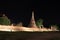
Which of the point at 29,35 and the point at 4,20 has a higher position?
the point at 4,20

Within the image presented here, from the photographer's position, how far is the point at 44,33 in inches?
15.6

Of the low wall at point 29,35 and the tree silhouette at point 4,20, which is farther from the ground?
the tree silhouette at point 4,20

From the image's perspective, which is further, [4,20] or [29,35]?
[4,20]

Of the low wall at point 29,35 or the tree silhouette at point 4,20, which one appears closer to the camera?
the low wall at point 29,35

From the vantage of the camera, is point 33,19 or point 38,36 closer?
point 38,36

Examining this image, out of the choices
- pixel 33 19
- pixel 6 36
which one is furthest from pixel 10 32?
pixel 33 19

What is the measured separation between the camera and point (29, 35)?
1.29ft

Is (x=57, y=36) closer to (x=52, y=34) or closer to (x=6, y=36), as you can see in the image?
(x=52, y=34)

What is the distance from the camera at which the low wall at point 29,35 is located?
0.38 m

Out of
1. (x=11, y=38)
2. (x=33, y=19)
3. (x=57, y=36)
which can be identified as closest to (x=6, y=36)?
(x=11, y=38)

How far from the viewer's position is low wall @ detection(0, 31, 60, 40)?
1.25 feet

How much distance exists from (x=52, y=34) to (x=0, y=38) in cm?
11

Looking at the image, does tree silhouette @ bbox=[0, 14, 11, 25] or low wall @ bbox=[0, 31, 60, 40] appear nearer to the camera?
low wall @ bbox=[0, 31, 60, 40]

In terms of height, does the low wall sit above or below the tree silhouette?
below
